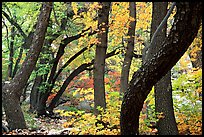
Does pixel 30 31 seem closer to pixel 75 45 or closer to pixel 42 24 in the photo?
A: pixel 75 45

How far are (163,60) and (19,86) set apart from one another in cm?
681

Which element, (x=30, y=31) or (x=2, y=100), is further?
(x=30, y=31)

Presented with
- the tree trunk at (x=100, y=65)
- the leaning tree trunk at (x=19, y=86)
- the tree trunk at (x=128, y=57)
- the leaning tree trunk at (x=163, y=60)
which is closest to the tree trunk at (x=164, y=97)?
the tree trunk at (x=100, y=65)

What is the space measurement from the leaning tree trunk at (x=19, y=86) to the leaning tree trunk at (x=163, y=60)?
19.0ft

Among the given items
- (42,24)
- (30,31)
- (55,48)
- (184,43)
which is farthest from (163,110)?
(55,48)

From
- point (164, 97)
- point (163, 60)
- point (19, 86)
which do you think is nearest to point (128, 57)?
point (19, 86)

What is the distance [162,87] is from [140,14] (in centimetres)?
765

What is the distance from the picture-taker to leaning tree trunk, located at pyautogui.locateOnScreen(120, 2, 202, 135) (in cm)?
323

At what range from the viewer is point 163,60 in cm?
372

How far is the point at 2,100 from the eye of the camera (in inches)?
383

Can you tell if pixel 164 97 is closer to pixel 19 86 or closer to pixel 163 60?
pixel 163 60

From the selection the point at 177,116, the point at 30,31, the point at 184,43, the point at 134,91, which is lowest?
the point at 177,116

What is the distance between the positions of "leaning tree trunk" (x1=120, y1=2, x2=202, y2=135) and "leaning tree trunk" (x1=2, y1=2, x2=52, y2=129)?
5.79 m

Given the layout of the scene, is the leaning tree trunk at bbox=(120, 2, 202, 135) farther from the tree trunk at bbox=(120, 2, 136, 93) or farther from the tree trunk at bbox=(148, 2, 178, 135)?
the tree trunk at bbox=(120, 2, 136, 93)
